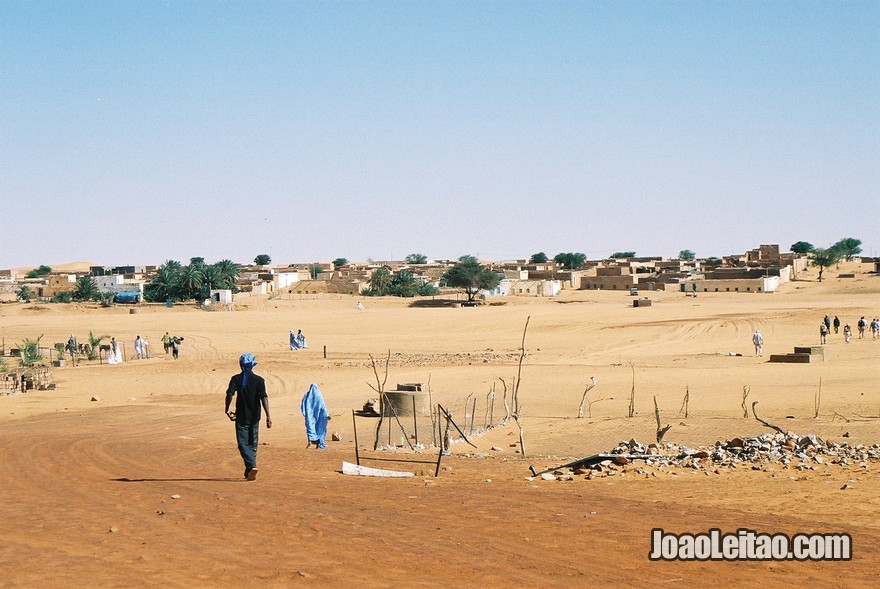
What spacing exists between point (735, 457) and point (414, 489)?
4.94 meters

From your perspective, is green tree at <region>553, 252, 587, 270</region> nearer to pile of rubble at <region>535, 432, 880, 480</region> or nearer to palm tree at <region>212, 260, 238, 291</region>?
palm tree at <region>212, 260, 238, 291</region>

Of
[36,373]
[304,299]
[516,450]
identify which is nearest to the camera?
[516,450]

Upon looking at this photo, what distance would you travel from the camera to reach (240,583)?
21.3ft

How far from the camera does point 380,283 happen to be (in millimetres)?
100188

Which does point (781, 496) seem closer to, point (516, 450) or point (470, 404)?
point (516, 450)

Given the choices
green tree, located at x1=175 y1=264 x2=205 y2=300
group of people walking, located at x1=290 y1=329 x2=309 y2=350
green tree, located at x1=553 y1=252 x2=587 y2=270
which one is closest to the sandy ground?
group of people walking, located at x1=290 y1=329 x2=309 y2=350

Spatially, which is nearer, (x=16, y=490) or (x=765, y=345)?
(x=16, y=490)

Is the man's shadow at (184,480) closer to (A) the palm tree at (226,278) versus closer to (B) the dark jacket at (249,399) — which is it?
(B) the dark jacket at (249,399)

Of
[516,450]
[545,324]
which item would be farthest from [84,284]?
[516,450]

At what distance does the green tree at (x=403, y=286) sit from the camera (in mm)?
95125

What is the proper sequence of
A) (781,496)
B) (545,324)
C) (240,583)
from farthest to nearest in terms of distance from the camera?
(545,324) → (781,496) → (240,583)

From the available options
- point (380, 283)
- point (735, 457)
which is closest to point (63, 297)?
point (380, 283)

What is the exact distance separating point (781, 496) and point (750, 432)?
7.00 metres

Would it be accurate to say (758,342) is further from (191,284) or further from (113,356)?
(191,284)
